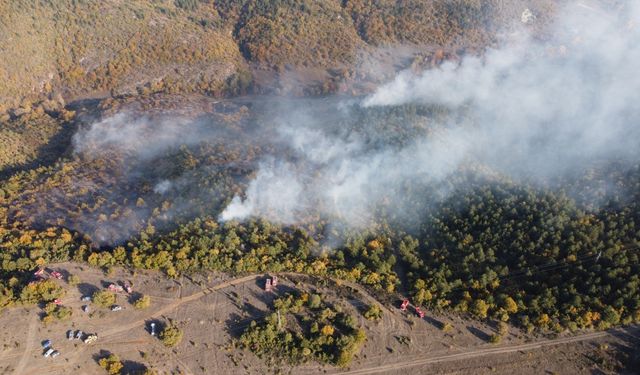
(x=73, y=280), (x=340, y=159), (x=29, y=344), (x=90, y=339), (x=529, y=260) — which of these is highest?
(x=340, y=159)

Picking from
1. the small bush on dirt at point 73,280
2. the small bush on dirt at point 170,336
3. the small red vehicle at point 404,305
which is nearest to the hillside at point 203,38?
the small bush on dirt at point 73,280

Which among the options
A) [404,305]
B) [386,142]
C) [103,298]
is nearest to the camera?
[103,298]

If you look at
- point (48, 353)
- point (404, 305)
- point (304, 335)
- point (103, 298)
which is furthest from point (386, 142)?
point (48, 353)

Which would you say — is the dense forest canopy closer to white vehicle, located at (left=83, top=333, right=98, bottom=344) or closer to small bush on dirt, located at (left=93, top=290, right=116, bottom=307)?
small bush on dirt, located at (left=93, top=290, right=116, bottom=307)

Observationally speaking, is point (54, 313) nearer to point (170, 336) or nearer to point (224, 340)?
point (170, 336)

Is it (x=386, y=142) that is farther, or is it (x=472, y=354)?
(x=386, y=142)

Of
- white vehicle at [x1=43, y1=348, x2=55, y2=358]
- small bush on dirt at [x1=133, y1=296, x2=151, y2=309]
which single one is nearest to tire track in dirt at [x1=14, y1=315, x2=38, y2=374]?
white vehicle at [x1=43, y1=348, x2=55, y2=358]
